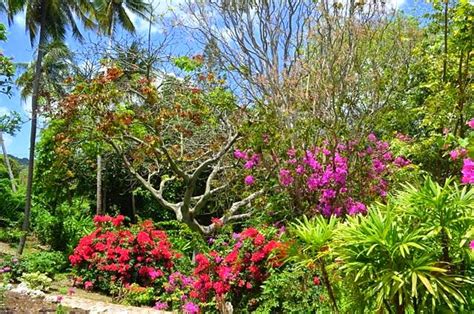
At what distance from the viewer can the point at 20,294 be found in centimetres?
896

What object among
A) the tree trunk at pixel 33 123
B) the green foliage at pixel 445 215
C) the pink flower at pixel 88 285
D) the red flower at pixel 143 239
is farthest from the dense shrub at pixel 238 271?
the tree trunk at pixel 33 123

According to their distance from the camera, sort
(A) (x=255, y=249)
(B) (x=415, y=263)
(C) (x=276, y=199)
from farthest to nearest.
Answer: (C) (x=276, y=199) → (A) (x=255, y=249) → (B) (x=415, y=263)

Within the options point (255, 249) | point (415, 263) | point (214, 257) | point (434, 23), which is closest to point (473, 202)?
point (415, 263)

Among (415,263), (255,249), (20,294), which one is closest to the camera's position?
(415,263)

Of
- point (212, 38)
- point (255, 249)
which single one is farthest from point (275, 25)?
point (255, 249)

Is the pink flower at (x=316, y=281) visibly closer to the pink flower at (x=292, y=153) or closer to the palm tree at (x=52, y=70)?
the pink flower at (x=292, y=153)

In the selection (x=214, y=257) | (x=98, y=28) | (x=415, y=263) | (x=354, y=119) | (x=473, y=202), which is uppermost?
(x=98, y=28)

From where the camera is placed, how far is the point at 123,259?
1014 cm

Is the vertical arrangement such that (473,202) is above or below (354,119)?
below

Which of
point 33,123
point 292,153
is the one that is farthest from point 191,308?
point 33,123

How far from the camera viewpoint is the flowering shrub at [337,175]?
23.4ft

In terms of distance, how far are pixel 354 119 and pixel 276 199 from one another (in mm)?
1769

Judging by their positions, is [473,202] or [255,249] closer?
[473,202]

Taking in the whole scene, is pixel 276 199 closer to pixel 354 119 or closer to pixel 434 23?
pixel 354 119
